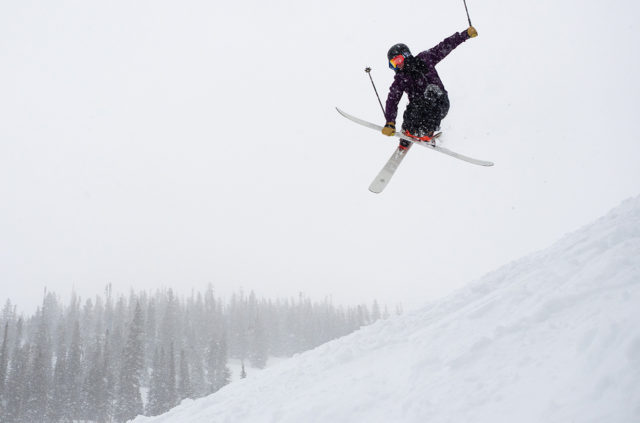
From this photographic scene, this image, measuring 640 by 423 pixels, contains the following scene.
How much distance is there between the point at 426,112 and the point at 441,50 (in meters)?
1.21

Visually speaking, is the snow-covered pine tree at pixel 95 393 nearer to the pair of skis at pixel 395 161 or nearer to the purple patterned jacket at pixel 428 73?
the pair of skis at pixel 395 161

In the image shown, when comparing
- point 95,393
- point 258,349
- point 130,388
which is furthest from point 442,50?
point 258,349

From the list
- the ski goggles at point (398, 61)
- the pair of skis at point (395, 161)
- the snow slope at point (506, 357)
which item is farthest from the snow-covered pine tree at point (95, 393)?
Result: the ski goggles at point (398, 61)

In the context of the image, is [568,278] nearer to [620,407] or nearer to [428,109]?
[620,407]

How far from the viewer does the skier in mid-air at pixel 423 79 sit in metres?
7.72

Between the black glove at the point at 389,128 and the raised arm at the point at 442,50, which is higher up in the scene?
the raised arm at the point at 442,50

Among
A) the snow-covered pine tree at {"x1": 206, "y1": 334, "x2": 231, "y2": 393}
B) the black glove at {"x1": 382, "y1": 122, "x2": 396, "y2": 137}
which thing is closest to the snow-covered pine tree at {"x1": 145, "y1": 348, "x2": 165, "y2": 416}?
the snow-covered pine tree at {"x1": 206, "y1": 334, "x2": 231, "y2": 393}

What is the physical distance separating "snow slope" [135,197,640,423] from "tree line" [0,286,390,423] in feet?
152

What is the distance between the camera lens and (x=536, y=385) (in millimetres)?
3057

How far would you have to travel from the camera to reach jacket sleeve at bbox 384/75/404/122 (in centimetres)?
812

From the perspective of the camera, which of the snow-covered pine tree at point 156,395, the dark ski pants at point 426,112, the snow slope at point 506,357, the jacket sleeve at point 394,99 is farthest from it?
the snow-covered pine tree at point 156,395

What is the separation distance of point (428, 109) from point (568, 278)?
453 cm

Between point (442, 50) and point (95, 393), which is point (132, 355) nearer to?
point (95, 393)

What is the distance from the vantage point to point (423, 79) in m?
7.85
